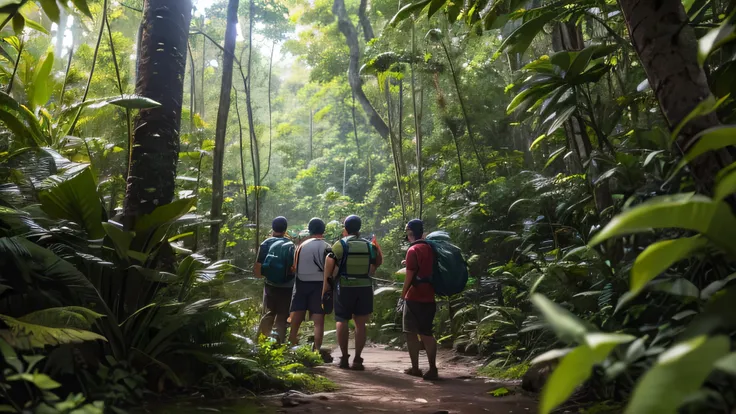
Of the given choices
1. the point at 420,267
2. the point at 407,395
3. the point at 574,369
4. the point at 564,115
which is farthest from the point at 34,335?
the point at 420,267

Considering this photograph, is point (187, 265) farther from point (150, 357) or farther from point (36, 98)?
point (36, 98)

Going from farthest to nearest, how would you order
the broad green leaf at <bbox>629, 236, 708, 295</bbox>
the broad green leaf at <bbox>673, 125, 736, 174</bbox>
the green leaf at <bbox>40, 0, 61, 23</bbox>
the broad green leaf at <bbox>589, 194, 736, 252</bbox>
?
1. the green leaf at <bbox>40, 0, 61, 23</bbox>
2. the broad green leaf at <bbox>673, 125, 736, 174</bbox>
3. the broad green leaf at <bbox>629, 236, 708, 295</bbox>
4. the broad green leaf at <bbox>589, 194, 736, 252</bbox>

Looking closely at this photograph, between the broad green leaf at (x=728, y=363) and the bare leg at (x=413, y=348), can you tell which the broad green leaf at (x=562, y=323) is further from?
the bare leg at (x=413, y=348)

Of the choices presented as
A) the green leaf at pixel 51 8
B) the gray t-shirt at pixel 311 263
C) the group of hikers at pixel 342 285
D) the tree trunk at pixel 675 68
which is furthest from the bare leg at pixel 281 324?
the tree trunk at pixel 675 68

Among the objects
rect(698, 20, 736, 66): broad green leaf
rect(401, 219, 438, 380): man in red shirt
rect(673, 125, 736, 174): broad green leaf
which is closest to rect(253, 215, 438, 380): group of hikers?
rect(401, 219, 438, 380): man in red shirt

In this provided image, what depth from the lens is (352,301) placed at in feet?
21.8

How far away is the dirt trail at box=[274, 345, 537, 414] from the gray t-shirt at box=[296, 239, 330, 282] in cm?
105

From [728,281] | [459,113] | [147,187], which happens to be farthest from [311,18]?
[728,281]

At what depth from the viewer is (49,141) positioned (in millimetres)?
5562

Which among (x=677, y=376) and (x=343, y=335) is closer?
(x=677, y=376)

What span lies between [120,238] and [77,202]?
15.6 inches

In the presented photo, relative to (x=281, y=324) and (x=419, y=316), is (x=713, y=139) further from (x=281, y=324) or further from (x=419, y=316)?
(x=281, y=324)

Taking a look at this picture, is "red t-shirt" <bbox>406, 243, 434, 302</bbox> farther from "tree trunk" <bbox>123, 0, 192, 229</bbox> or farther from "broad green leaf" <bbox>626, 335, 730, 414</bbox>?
"broad green leaf" <bbox>626, 335, 730, 414</bbox>

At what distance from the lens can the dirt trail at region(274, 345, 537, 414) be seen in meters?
4.09
